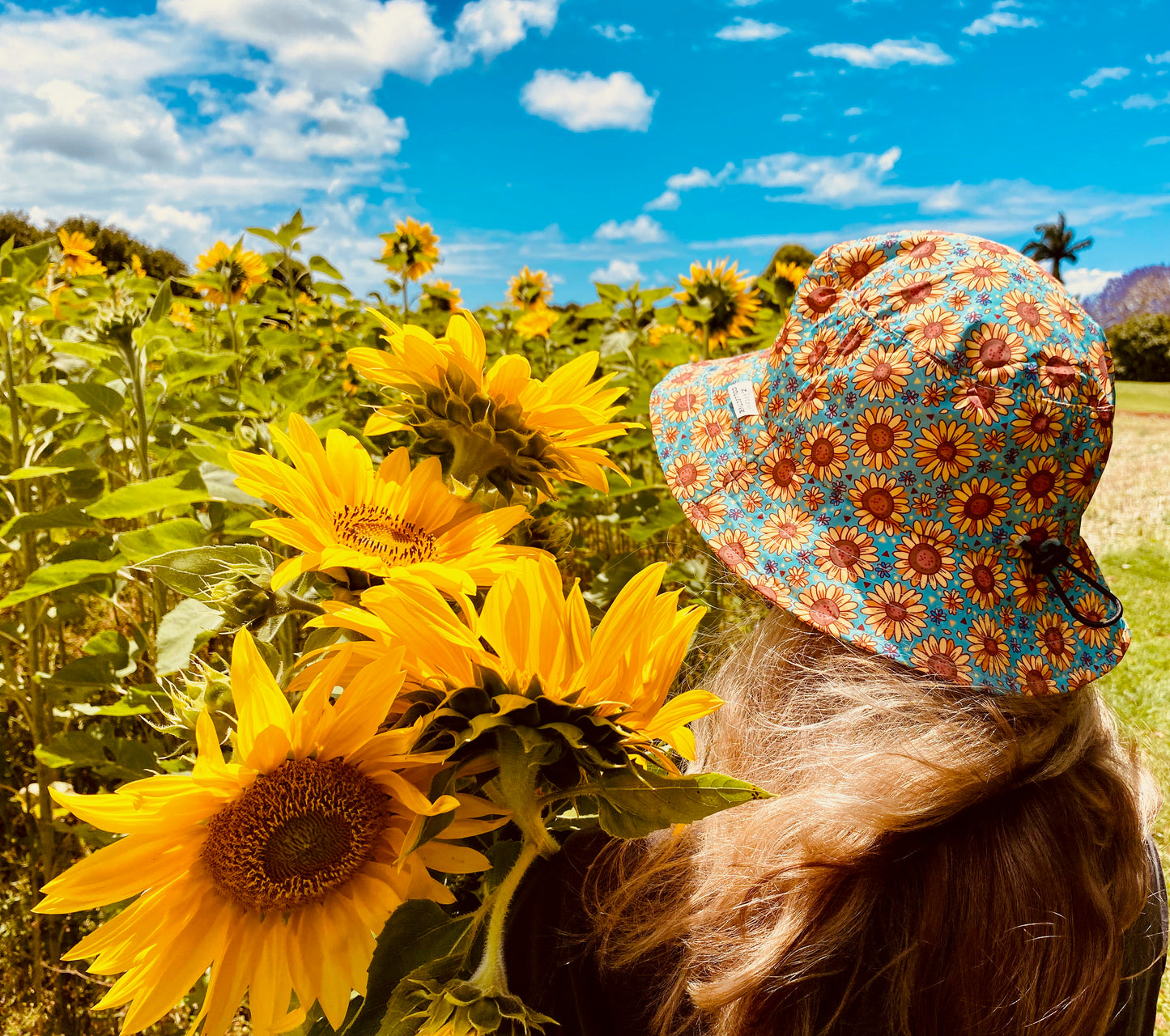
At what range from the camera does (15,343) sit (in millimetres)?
1910

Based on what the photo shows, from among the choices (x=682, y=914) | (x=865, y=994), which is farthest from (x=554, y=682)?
(x=865, y=994)

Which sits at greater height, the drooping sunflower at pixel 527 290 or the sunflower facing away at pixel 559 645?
the drooping sunflower at pixel 527 290

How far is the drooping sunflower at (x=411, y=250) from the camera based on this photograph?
308 centimetres

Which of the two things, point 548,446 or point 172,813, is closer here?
point 172,813

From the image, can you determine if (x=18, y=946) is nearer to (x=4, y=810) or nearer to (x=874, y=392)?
(x=4, y=810)

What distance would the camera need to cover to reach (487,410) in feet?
1.95

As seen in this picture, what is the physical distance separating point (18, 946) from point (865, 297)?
5.66 feet

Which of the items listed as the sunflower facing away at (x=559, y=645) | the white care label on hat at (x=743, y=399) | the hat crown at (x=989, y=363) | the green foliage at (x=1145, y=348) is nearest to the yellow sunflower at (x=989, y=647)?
the hat crown at (x=989, y=363)

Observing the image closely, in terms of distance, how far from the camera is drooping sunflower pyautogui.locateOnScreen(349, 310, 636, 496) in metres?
0.59

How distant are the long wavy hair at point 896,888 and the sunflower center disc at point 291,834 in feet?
1.10

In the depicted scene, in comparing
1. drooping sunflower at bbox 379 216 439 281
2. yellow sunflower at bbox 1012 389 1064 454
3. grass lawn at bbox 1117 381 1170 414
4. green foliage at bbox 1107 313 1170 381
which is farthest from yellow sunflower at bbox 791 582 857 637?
green foliage at bbox 1107 313 1170 381

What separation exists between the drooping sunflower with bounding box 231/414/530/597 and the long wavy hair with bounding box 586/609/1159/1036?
1.08 ft

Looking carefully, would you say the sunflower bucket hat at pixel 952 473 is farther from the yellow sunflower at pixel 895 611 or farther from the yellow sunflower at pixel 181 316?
the yellow sunflower at pixel 181 316

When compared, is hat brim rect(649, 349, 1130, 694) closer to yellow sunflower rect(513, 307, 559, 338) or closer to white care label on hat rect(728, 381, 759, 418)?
white care label on hat rect(728, 381, 759, 418)
